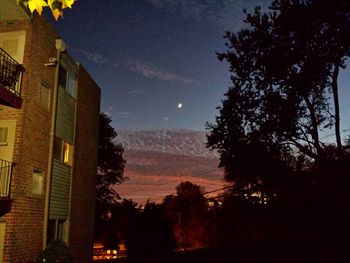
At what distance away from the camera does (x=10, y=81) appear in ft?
39.6

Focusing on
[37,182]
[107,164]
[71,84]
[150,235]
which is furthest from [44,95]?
[150,235]

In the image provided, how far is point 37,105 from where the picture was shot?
13516 mm

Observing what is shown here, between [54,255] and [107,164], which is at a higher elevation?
[107,164]

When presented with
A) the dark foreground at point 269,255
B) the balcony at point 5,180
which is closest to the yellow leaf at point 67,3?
the balcony at point 5,180

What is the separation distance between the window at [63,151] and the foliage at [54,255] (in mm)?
4217

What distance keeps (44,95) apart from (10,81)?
2.31 meters

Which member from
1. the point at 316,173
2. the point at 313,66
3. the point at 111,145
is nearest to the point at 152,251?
the point at 111,145

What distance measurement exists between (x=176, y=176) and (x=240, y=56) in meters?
39.1

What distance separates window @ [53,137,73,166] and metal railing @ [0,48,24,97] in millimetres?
3145

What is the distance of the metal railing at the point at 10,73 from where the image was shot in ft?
38.6

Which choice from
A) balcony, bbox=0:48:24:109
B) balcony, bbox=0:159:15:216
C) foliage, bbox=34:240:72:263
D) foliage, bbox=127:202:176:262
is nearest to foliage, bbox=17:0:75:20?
balcony, bbox=0:48:24:109

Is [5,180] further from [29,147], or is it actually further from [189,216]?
[189,216]

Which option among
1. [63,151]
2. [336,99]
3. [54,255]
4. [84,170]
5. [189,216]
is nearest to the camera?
[54,255]

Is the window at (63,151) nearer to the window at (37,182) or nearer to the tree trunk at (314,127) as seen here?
the window at (37,182)
